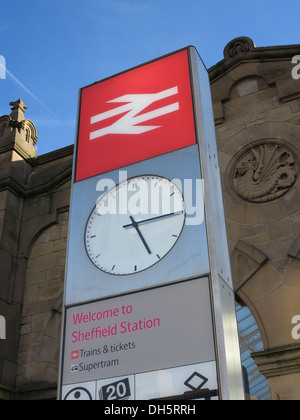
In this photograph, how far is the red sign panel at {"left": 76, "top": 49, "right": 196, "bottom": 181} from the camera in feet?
17.6

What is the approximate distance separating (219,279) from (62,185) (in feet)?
24.6

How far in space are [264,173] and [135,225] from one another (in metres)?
5.13

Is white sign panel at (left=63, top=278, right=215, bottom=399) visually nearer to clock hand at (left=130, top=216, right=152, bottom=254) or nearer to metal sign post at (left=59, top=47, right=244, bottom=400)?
metal sign post at (left=59, top=47, right=244, bottom=400)

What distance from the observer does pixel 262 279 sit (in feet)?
28.5

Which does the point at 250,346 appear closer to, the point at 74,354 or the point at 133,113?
the point at 133,113

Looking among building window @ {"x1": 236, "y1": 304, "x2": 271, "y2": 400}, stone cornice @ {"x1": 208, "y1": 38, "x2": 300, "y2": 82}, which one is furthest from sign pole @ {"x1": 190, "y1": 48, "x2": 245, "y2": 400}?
building window @ {"x1": 236, "y1": 304, "x2": 271, "y2": 400}

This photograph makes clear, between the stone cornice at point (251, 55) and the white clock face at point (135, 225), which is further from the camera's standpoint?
the stone cornice at point (251, 55)

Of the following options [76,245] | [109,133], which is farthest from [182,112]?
[76,245]

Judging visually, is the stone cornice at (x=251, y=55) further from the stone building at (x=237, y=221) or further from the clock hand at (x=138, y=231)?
the clock hand at (x=138, y=231)

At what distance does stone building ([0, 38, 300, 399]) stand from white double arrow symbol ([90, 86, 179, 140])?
13.1 feet

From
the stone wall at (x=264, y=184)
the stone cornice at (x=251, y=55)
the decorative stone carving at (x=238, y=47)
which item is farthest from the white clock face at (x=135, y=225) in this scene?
the decorative stone carving at (x=238, y=47)

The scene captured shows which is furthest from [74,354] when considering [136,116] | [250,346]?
[250,346]

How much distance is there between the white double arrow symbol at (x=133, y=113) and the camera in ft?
18.2
